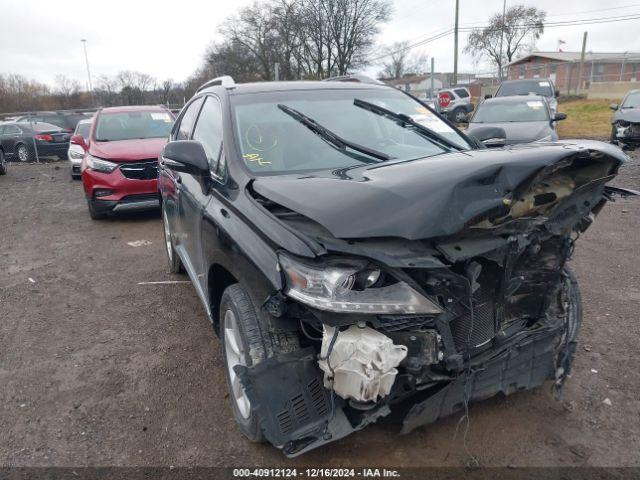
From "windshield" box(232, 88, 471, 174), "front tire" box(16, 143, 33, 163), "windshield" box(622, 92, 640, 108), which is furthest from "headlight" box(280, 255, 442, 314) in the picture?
"front tire" box(16, 143, 33, 163)

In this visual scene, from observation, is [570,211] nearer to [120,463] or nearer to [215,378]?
[215,378]

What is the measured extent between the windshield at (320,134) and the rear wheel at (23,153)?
56.0 feet

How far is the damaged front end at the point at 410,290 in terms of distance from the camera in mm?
2037

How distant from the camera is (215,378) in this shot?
3.34 meters

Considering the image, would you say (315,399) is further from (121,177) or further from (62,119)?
(62,119)

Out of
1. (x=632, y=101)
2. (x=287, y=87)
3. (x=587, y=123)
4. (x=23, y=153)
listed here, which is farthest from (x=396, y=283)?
(x=587, y=123)

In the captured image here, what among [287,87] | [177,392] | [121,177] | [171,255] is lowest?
[177,392]

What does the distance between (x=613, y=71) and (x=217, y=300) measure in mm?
44691

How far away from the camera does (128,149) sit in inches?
315

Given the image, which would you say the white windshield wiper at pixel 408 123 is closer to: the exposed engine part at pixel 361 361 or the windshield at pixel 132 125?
the exposed engine part at pixel 361 361

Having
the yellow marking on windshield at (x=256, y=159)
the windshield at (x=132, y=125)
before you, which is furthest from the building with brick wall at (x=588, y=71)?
the yellow marking on windshield at (x=256, y=159)

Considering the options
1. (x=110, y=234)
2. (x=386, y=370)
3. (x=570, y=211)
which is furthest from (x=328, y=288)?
(x=110, y=234)

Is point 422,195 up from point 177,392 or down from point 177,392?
up

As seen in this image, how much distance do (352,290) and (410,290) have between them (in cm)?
24
